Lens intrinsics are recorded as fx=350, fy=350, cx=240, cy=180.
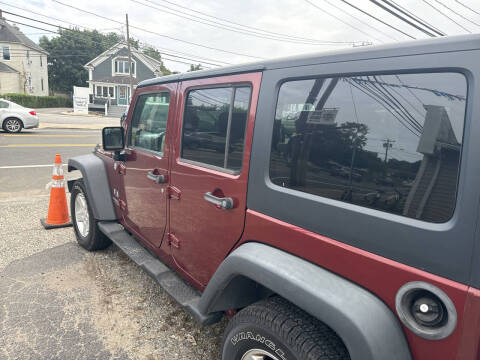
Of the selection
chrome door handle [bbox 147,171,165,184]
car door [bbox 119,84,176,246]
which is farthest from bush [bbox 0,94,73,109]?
chrome door handle [bbox 147,171,165,184]

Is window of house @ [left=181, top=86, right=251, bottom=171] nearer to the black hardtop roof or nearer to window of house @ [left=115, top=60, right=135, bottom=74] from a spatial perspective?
the black hardtop roof

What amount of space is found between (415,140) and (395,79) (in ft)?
0.81

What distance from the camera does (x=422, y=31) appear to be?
8.20 meters

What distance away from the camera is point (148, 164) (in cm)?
285

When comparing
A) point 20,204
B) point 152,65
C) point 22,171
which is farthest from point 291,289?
point 152,65

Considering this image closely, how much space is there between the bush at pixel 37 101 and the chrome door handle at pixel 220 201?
39471mm

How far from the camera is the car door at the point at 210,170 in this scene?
193 centimetres

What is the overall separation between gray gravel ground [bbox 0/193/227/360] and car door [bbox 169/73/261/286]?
0.58 metres

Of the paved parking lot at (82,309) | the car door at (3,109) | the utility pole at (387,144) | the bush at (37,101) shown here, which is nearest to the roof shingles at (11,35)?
the bush at (37,101)

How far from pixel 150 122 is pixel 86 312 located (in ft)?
5.46

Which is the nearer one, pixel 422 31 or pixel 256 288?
pixel 256 288

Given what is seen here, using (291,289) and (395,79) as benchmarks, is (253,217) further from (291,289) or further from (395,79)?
(395,79)

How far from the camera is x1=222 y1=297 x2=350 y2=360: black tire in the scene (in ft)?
4.69

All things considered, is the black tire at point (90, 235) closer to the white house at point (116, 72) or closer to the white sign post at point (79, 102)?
the white sign post at point (79, 102)
